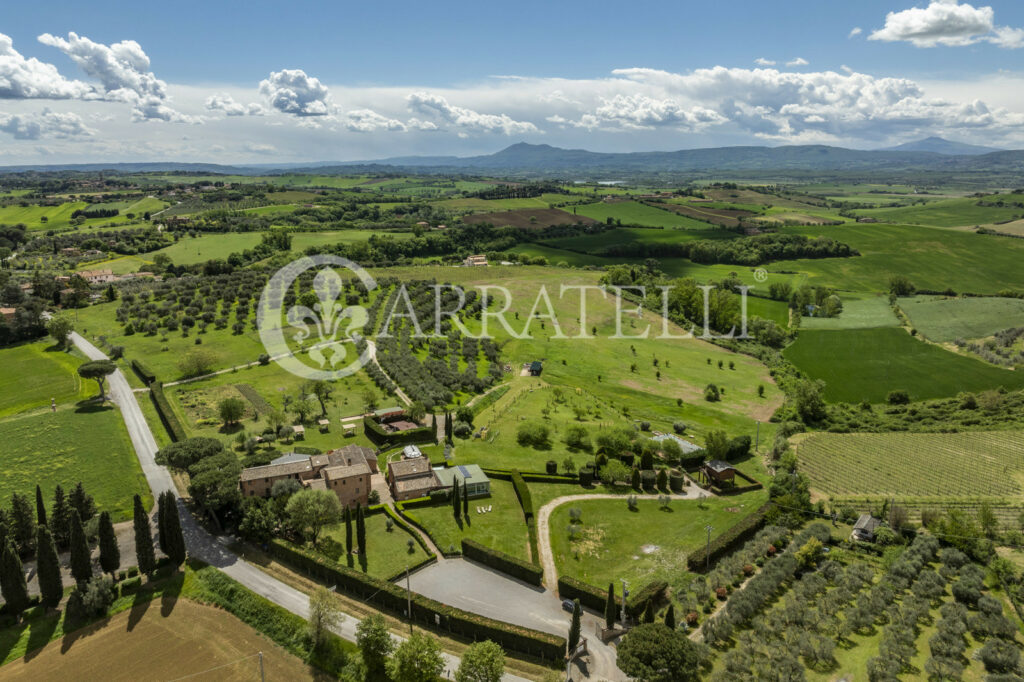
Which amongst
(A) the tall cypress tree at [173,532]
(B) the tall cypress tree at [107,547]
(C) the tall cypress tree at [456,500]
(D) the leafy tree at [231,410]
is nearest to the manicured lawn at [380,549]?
(C) the tall cypress tree at [456,500]

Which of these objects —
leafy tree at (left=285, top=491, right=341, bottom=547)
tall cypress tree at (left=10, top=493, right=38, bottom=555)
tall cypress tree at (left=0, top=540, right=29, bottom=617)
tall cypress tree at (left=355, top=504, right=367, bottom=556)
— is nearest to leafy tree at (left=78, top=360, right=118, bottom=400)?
tall cypress tree at (left=10, top=493, right=38, bottom=555)

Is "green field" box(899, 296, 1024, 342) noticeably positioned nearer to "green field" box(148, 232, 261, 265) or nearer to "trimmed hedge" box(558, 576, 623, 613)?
"trimmed hedge" box(558, 576, 623, 613)

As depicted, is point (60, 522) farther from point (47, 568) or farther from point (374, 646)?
point (374, 646)

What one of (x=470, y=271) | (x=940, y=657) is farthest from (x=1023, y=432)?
(x=470, y=271)

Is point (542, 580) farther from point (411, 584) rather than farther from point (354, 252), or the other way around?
point (354, 252)

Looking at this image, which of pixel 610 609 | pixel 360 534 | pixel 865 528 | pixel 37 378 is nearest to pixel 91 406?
pixel 37 378

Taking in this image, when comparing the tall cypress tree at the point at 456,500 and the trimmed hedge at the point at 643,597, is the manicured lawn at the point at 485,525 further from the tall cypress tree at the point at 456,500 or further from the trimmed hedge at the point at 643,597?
the trimmed hedge at the point at 643,597
